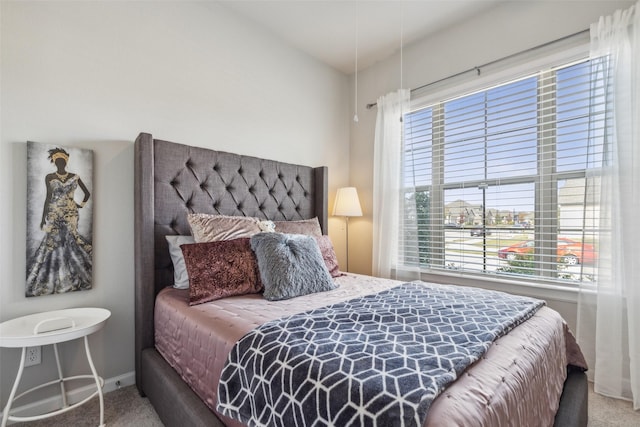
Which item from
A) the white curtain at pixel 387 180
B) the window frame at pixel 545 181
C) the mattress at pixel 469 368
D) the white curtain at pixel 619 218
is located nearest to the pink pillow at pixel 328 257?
the mattress at pixel 469 368

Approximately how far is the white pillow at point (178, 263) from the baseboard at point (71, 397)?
678mm

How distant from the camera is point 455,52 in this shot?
2652mm

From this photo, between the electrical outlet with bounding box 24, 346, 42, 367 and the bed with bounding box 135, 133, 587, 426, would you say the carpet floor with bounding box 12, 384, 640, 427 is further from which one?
the electrical outlet with bounding box 24, 346, 42, 367

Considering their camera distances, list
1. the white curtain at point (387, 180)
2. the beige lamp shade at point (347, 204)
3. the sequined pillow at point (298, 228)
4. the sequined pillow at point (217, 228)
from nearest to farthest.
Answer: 1. the sequined pillow at point (217, 228)
2. the sequined pillow at point (298, 228)
3. the white curtain at point (387, 180)
4. the beige lamp shade at point (347, 204)

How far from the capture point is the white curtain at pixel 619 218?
1781 millimetres

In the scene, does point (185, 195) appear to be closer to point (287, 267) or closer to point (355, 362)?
point (287, 267)

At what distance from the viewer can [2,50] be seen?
1.56 metres

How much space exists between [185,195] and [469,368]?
190cm

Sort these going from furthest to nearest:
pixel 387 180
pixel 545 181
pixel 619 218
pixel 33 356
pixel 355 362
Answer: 1. pixel 387 180
2. pixel 545 181
3. pixel 619 218
4. pixel 33 356
5. pixel 355 362

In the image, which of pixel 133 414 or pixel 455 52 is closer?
pixel 133 414

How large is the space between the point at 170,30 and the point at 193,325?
2014mm

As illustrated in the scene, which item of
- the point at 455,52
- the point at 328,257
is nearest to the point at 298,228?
the point at 328,257

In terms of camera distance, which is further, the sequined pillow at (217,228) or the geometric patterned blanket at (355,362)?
the sequined pillow at (217,228)

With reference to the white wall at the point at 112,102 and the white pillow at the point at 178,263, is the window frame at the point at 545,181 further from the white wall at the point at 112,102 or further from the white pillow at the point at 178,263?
the white pillow at the point at 178,263
